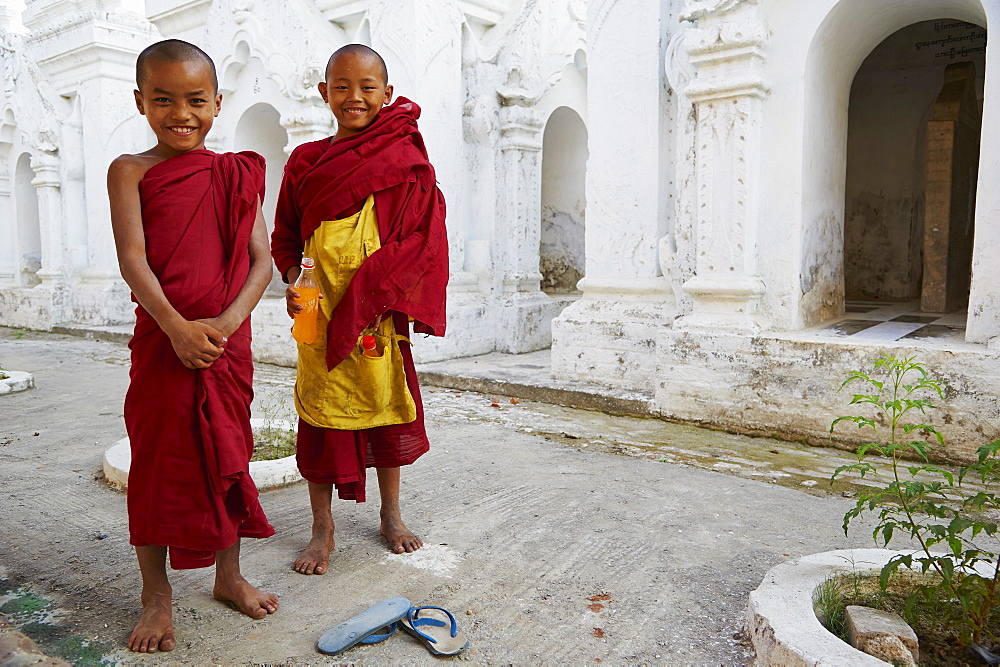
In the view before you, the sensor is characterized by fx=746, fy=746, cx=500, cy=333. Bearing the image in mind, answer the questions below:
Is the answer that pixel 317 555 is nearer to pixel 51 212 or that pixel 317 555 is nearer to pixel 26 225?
pixel 51 212

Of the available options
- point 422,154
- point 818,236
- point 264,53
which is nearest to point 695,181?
point 818,236

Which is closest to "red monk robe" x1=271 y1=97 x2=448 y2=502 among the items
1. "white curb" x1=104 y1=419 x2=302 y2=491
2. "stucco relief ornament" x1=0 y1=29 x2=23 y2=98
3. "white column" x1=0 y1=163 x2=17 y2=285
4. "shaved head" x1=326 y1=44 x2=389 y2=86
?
"shaved head" x1=326 y1=44 x2=389 y2=86

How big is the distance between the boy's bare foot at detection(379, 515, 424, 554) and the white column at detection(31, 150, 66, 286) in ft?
31.7

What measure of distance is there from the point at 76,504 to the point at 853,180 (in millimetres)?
7194

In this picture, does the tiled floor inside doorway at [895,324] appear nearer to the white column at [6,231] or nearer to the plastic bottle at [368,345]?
the plastic bottle at [368,345]

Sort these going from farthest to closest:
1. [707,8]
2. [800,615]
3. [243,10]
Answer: [243,10], [707,8], [800,615]

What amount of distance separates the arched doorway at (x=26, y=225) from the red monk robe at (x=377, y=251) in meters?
11.2

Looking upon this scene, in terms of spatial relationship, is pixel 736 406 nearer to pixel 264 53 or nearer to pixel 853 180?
pixel 853 180

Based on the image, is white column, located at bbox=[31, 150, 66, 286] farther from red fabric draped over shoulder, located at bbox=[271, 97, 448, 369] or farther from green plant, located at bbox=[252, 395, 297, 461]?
red fabric draped over shoulder, located at bbox=[271, 97, 448, 369]

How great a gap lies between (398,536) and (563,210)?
7431 millimetres

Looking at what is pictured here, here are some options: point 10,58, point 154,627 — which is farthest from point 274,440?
point 10,58

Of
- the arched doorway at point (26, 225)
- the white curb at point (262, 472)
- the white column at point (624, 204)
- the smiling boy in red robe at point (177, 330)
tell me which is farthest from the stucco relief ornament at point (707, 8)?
the arched doorway at point (26, 225)

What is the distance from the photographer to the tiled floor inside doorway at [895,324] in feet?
14.4

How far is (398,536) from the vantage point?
2729mm
